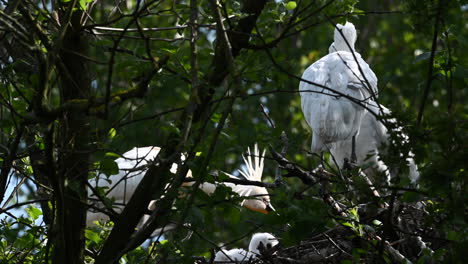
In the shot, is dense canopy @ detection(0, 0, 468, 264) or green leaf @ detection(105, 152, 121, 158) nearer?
dense canopy @ detection(0, 0, 468, 264)

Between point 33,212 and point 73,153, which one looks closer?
point 73,153

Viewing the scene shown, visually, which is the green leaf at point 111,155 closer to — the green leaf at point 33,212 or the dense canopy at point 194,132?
the dense canopy at point 194,132

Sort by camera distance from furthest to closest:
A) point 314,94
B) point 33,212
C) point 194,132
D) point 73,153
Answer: point 314,94 < point 33,212 < point 73,153 < point 194,132

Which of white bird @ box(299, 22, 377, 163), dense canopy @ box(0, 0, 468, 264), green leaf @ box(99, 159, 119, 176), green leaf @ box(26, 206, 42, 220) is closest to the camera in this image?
dense canopy @ box(0, 0, 468, 264)

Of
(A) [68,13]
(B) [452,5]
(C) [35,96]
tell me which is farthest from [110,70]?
(B) [452,5]

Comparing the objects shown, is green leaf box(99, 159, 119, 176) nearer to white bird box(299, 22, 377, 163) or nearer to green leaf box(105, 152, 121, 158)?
green leaf box(105, 152, 121, 158)

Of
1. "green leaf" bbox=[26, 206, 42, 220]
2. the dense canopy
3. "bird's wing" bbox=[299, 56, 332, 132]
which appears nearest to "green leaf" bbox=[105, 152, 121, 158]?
the dense canopy

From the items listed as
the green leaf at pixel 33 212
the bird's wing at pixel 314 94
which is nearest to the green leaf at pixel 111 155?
the green leaf at pixel 33 212

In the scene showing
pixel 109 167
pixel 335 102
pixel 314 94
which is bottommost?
pixel 109 167

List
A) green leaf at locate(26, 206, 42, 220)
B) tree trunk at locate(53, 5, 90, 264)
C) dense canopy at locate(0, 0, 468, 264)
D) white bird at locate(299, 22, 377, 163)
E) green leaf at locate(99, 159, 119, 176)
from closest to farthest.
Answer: dense canopy at locate(0, 0, 468, 264), tree trunk at locate(53, 5, 90, 264), green leaf at locate(99, 159, 119, 176), green leaf at locate(26, 206, 42, 220), white bird at locate(299, 22, 377, 163)

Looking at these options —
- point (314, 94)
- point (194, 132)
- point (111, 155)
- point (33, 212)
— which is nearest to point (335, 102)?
point (314, 94)

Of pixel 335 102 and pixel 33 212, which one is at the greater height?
pixel 335 102

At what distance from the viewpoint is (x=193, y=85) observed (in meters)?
3.14

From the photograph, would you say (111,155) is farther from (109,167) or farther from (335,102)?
(335,102)
